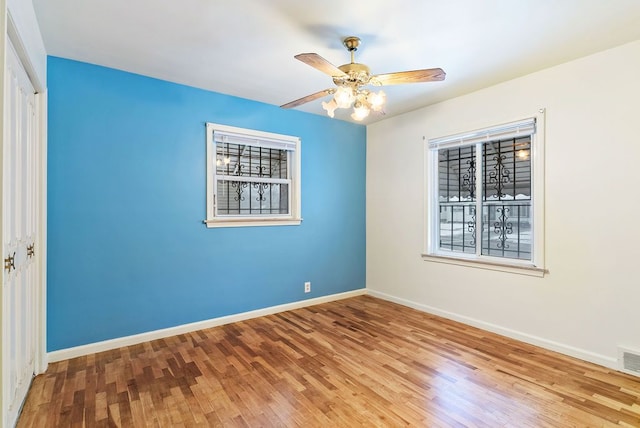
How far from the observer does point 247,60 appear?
275 cm

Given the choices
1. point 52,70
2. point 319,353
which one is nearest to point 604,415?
point 319,353

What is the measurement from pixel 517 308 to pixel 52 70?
475 cm

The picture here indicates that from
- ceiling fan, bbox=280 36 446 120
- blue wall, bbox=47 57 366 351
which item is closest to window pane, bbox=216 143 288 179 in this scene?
blue wall, bbox=47 57 366 351

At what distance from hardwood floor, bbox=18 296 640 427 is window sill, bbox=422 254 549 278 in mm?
686

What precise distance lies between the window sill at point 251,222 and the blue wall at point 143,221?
2.4 inches

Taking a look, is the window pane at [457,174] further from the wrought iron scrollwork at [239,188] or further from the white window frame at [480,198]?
the wrought iron scrollwork at [239,188]

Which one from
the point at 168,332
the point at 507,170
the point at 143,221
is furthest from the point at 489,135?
the point at 168,332

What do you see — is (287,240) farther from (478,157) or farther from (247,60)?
(478,157)

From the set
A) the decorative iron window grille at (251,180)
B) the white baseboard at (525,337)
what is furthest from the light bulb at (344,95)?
the white baseboard at (525,337)

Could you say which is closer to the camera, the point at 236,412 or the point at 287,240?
the point at 236,412

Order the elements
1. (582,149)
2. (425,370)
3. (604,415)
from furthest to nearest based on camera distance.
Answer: (582,149) → (425,370) → (604,415)

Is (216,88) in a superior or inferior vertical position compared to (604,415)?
superior

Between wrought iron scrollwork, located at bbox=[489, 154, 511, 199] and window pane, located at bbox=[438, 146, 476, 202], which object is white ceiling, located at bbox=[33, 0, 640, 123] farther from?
window pane, located at bbox=[438, 146, 476, 202]

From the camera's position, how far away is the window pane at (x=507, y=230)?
326 centimetres
